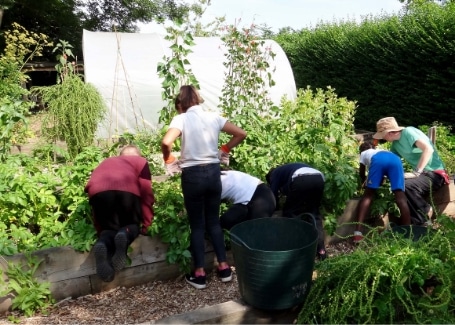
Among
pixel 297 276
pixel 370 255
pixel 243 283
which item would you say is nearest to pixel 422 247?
pixel 370 255

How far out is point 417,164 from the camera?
495 centimetres

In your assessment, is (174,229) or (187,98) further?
(174,229)

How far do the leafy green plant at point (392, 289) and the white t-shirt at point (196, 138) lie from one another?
4.11 ft

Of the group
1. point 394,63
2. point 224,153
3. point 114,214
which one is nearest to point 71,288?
point 114,214

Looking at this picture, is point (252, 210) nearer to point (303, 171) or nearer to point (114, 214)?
point (303, 171)

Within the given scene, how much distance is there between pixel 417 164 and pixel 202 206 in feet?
8.53

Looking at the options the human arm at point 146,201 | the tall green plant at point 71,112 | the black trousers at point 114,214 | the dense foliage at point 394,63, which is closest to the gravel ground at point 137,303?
the black trousers at point 114,214

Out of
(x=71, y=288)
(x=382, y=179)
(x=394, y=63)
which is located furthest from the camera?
(x=394, y=63)

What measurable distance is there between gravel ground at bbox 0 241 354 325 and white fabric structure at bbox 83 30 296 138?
15.3 ft

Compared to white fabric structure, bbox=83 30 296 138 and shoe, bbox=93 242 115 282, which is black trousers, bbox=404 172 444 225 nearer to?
shoe, bbox=93 242 115 282

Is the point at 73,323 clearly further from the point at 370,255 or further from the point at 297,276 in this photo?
the point at 370,255

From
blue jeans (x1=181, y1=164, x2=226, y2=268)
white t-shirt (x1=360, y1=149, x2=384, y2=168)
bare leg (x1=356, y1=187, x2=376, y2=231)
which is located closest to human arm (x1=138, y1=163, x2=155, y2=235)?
blue jeans (x1=181, y1=164, x2=226, y2=268)

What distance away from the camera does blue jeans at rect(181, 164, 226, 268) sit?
3559 mm

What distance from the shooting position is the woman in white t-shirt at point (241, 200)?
3973 millimetres
